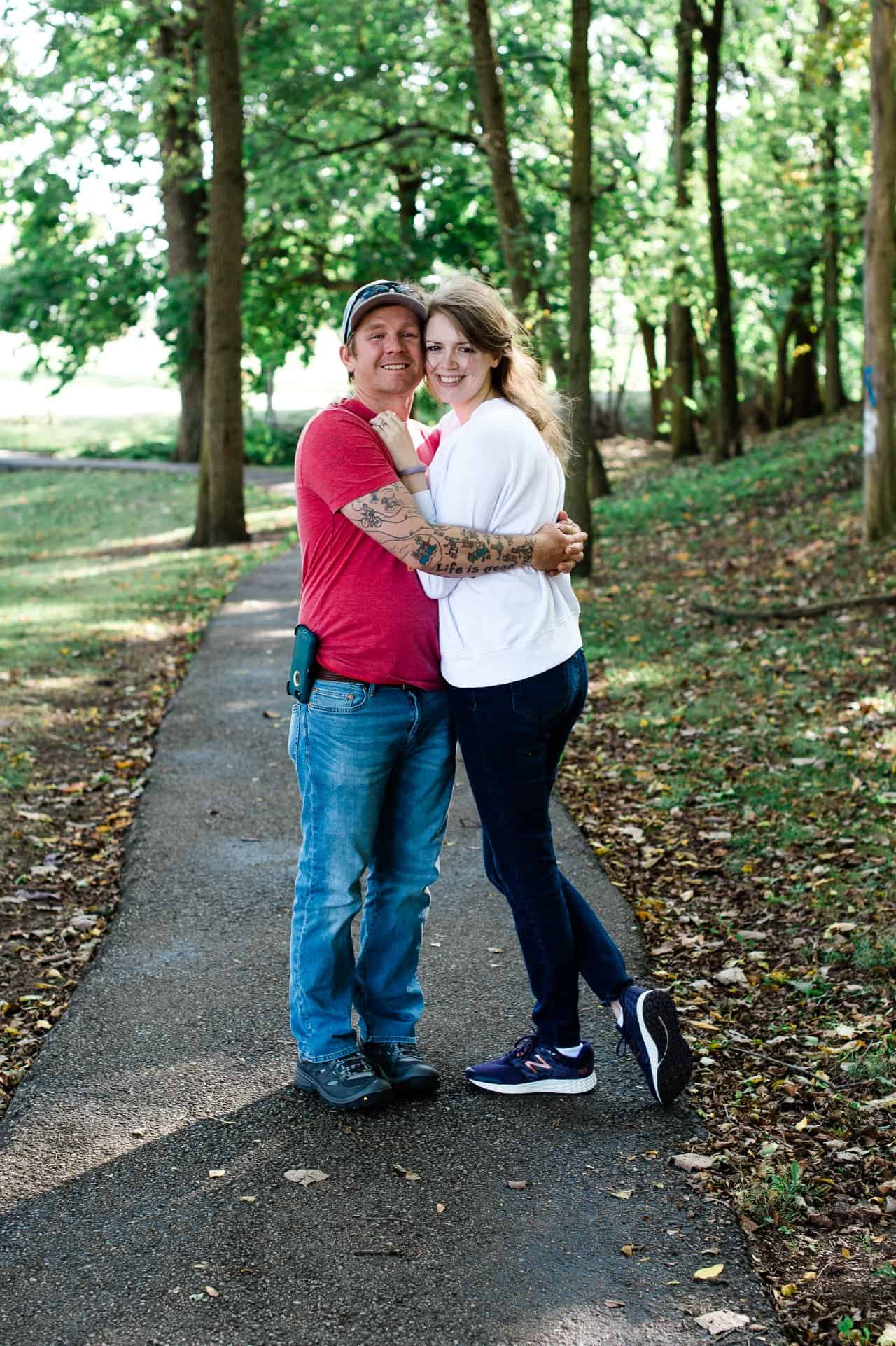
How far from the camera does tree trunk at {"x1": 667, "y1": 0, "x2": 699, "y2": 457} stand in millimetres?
23344

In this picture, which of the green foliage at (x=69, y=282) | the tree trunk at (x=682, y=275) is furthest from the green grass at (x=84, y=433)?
the tree trunk at (x=682, y=275)

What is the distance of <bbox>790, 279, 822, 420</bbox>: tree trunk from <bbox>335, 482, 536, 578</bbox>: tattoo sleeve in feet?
83.3

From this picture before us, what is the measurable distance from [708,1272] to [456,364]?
2292 mm

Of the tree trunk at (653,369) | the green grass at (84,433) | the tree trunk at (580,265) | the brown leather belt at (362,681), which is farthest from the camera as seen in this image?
the green grass at (84,433)

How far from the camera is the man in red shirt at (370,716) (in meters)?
3.51

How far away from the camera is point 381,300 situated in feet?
11.6

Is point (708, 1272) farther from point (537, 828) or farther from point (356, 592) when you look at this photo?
point (356, 592)

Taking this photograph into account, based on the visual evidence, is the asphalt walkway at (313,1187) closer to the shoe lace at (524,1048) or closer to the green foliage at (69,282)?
the shoe lace at (524,1048)

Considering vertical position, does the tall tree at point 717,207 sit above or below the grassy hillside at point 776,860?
above

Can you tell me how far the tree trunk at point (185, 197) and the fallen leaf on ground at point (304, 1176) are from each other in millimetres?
17911

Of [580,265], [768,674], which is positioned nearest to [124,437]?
[580,265]

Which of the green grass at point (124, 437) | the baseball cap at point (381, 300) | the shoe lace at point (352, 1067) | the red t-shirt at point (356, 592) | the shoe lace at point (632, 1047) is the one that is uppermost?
the green grass at point (124, 437)

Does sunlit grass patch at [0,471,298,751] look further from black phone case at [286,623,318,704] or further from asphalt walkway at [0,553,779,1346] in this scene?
black phone case at [286,623,318,704]

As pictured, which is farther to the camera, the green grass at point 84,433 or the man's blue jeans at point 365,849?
the green grass at point 84,433
